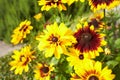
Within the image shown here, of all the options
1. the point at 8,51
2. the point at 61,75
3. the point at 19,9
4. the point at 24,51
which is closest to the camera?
the point at 61,75

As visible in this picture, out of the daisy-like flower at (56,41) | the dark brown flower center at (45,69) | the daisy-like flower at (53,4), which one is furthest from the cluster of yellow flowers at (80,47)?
the daisy-like flower at (53,4)

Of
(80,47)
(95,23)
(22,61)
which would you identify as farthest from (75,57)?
(95,23)

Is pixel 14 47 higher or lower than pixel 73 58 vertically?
lower

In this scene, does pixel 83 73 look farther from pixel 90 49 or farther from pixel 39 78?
pixel 39 78

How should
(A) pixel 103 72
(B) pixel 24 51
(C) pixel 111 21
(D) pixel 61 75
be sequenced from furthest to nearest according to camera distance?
(C) pixel 111 21 → (B) pixel 24 51 → (D) pixel 61 75 → (A) pixel 103 72

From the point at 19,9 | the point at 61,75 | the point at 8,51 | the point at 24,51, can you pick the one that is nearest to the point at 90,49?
the point at 61,75

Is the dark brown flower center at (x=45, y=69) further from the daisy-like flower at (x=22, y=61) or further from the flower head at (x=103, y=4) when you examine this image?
the flower head at (x=103, y=4)
